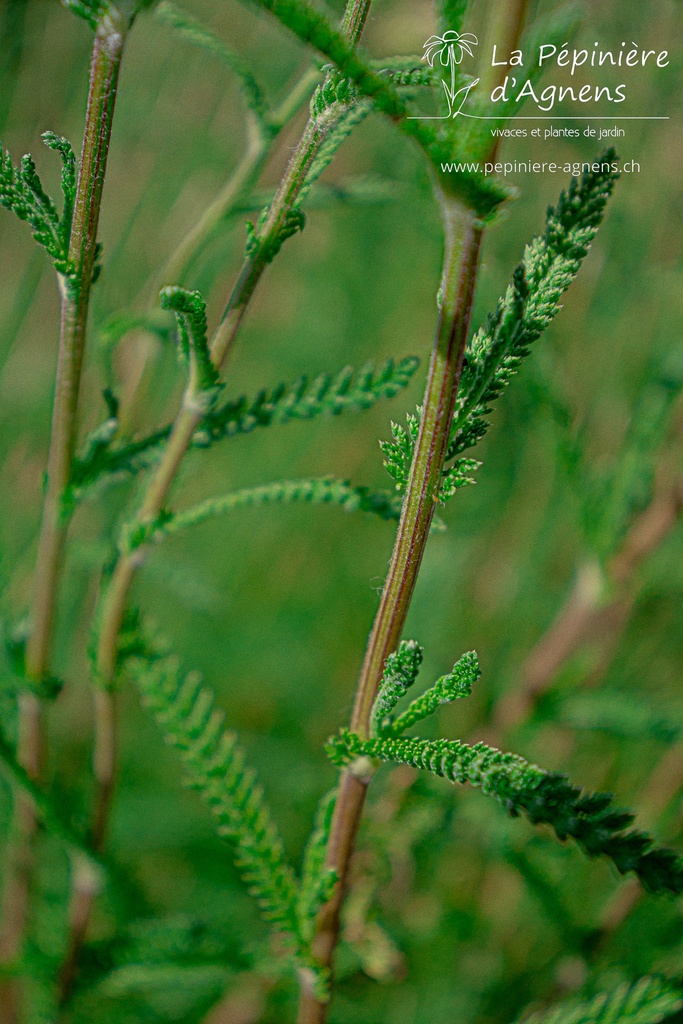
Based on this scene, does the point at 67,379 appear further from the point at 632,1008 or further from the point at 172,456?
the point at 632,1008

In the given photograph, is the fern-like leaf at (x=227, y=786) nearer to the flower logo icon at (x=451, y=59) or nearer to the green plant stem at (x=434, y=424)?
the green plant stem at (x=434, y=424)

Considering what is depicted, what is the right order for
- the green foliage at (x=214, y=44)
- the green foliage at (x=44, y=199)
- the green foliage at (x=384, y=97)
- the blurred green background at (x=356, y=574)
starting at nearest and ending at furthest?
the green foliage at (x=384, y=97), the green foliage at (x=44, y=199), the green foliage at (x=214, y=44), the blurred green background at (x=356, y=574)

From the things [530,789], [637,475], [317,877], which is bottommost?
[317,877]

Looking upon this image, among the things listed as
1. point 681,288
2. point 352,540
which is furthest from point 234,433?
point 352,540

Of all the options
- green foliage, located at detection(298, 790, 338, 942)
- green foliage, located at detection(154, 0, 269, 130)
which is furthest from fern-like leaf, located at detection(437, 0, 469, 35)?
green foliage, located at detection(298, 790, 338, 942)

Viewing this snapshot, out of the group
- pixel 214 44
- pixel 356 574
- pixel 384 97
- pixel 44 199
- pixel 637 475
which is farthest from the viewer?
pixel 356 574

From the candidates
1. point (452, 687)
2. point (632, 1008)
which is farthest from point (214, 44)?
point (632, 1008)

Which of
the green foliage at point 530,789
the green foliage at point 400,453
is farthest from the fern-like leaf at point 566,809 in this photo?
the green foliage at point 400,453
